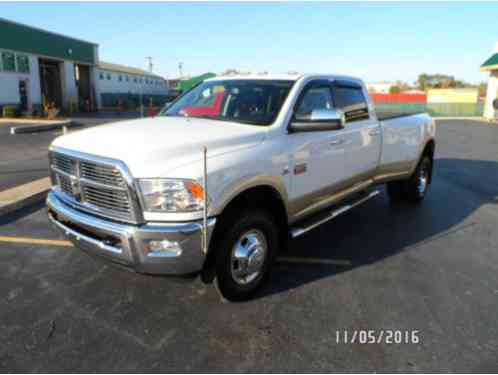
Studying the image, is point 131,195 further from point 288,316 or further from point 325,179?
point 325,179

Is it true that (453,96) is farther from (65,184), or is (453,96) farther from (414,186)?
(65,184)

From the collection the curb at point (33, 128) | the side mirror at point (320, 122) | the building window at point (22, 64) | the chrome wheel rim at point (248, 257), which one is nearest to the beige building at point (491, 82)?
the curb at point (33, 128)

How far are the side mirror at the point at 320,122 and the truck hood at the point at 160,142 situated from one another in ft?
1.29

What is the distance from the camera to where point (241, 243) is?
338 centimetres

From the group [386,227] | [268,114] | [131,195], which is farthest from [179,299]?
[386,227]

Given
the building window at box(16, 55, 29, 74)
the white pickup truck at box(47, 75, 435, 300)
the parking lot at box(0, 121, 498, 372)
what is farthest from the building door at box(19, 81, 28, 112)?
the white pickup truck at box(47, 75, 435, 300)

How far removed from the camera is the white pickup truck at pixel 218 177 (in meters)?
2.80

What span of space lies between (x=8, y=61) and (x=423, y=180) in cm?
3062

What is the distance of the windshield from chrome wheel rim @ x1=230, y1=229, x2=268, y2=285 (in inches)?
43.1

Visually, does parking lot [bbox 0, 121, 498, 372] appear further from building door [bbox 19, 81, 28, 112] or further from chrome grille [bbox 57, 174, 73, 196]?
building door [bbox 19, 81, 28, 112]

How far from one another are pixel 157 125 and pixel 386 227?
11.6 feet

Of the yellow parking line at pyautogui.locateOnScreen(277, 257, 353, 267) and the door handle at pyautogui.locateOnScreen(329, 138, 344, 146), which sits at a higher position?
the door handle at pyautogui.locateOnScreen(329, 138, 344, 146)
